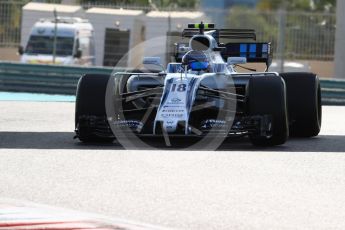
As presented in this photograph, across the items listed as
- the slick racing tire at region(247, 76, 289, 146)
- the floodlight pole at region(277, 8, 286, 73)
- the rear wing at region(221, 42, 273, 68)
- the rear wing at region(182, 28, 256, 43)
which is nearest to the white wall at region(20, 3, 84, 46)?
the floodlight pole at region(277, 8, 286, 73)

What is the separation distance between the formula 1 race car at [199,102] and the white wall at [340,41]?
46.6 feet

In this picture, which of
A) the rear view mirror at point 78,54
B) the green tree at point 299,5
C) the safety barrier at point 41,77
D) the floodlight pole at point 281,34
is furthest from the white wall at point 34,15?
the green tree at point 299,5

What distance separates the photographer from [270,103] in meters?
12.1

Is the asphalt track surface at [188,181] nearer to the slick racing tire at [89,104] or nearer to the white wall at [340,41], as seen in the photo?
the slick racing tire at [89,104]

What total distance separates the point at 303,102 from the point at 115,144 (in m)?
2.52

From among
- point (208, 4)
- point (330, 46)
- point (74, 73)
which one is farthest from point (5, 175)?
point (208, 4)

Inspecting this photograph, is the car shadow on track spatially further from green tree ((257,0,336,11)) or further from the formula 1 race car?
green tree ((257,0,336,11))

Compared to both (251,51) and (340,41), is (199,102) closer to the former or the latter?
(251,51)

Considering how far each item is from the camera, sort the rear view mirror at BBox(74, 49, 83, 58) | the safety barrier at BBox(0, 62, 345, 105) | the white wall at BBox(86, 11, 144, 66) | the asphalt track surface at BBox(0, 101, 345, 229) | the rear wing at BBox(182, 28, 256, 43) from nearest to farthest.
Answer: the asphalt track surface at BBox(0, 101, 345, 229), the rear wing at BBox(182, 28, 256, 43), the safety barrier at BBox(0, 62, 345, 105), the rear view mirror at BBox(74, 49, 83, 58), the white wall at BBox(86, 11, 144, 66)

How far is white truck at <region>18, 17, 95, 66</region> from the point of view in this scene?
102 feet

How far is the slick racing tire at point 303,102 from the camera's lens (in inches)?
537

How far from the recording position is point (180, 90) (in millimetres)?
12312

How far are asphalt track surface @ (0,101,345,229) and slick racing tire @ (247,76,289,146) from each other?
0.66ft

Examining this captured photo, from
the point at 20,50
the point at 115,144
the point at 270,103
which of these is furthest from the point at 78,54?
the point at 270,103
